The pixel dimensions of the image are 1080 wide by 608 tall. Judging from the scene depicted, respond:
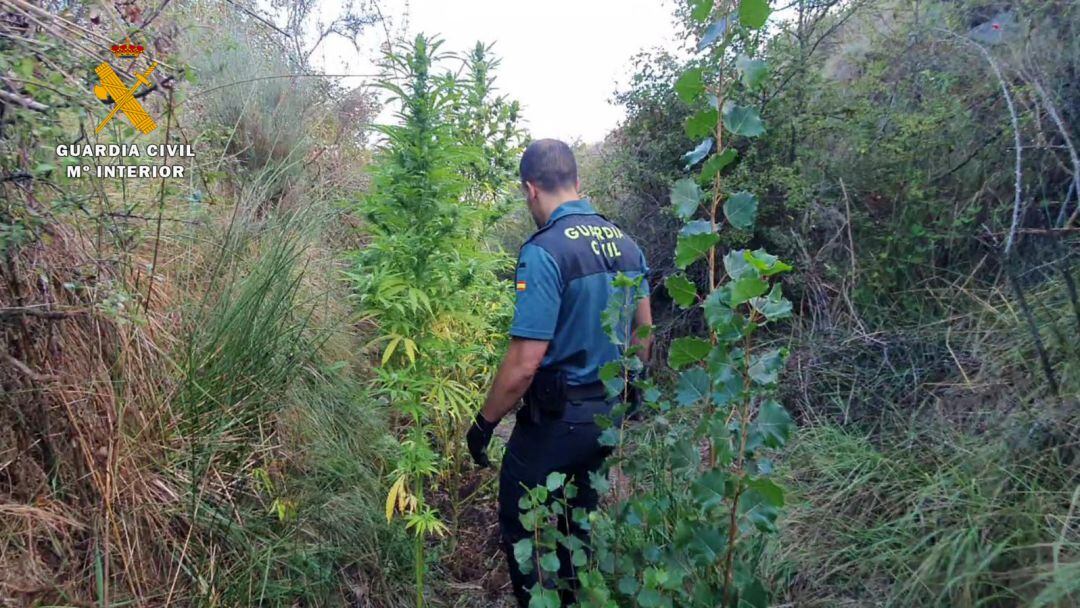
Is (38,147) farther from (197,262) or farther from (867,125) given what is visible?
(867,125)

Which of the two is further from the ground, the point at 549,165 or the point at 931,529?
the point at 549,165

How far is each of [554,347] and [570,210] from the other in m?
0.59

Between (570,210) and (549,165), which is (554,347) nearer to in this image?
(570,210)

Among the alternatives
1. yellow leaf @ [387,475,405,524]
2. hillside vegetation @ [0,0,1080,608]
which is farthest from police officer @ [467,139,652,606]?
yellow leaf @ [387,475,405,524]

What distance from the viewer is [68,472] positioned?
2.31 m

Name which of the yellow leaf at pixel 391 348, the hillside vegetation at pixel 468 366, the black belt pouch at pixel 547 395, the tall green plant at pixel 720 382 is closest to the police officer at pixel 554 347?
the black belt pouch at pixel 547 395

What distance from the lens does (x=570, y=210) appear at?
9.29 ft

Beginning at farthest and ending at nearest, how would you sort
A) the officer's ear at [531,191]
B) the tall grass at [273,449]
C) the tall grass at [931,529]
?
the officer's ear at [531,191] → the tall grass at [273,449] → the tall grass at [931,529]

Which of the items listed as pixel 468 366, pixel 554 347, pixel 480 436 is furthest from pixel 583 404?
pixel 468 366

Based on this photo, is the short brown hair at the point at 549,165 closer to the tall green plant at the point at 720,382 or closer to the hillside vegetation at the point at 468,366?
the hillside vegetation at the point at 468,366

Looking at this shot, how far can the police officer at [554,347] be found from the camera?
2.63 metres

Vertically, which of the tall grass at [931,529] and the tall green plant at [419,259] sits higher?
the tall green plant at [419,259]

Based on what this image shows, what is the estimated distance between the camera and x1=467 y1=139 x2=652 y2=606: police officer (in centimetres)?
263

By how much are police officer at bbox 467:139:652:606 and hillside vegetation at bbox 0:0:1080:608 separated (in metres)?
0.20
